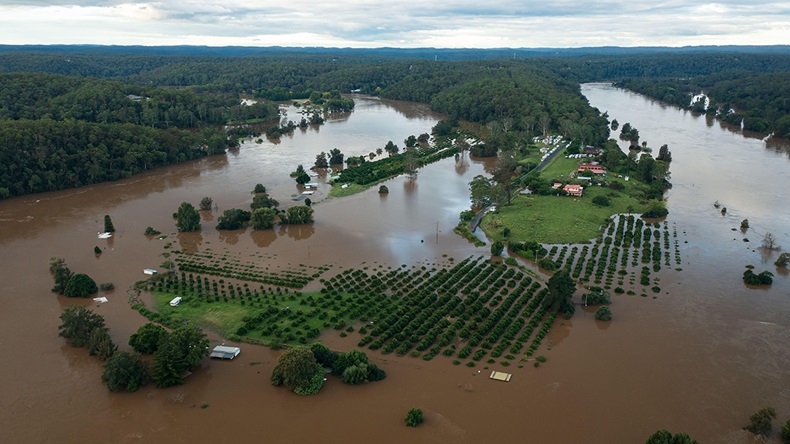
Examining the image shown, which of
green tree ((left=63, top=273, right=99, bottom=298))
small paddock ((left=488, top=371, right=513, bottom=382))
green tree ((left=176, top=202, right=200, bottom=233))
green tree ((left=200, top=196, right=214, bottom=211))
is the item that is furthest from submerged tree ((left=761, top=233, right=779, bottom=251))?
green tree ((left=63, top=273, right=99, bottom=298))

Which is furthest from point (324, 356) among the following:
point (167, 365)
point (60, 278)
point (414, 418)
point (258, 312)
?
point (60, 278)

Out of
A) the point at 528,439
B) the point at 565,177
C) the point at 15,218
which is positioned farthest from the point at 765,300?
the point at 15,218

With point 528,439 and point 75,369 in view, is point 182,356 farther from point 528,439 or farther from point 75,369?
point 528,439

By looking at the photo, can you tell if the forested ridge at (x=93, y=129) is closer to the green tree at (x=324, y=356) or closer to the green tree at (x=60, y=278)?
the green tree at (x=60, y=278)

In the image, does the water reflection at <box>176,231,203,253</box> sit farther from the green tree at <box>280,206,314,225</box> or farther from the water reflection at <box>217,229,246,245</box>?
the green tree at <box>280,206,314,225</box>

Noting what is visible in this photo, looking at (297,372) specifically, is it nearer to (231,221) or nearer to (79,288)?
(79,288)

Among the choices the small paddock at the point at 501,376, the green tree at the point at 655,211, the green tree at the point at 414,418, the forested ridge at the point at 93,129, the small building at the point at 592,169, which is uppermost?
the forested ridge at the point at 93,129

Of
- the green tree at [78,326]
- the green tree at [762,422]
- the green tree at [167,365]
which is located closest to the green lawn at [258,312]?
the green tree at [78,326]
